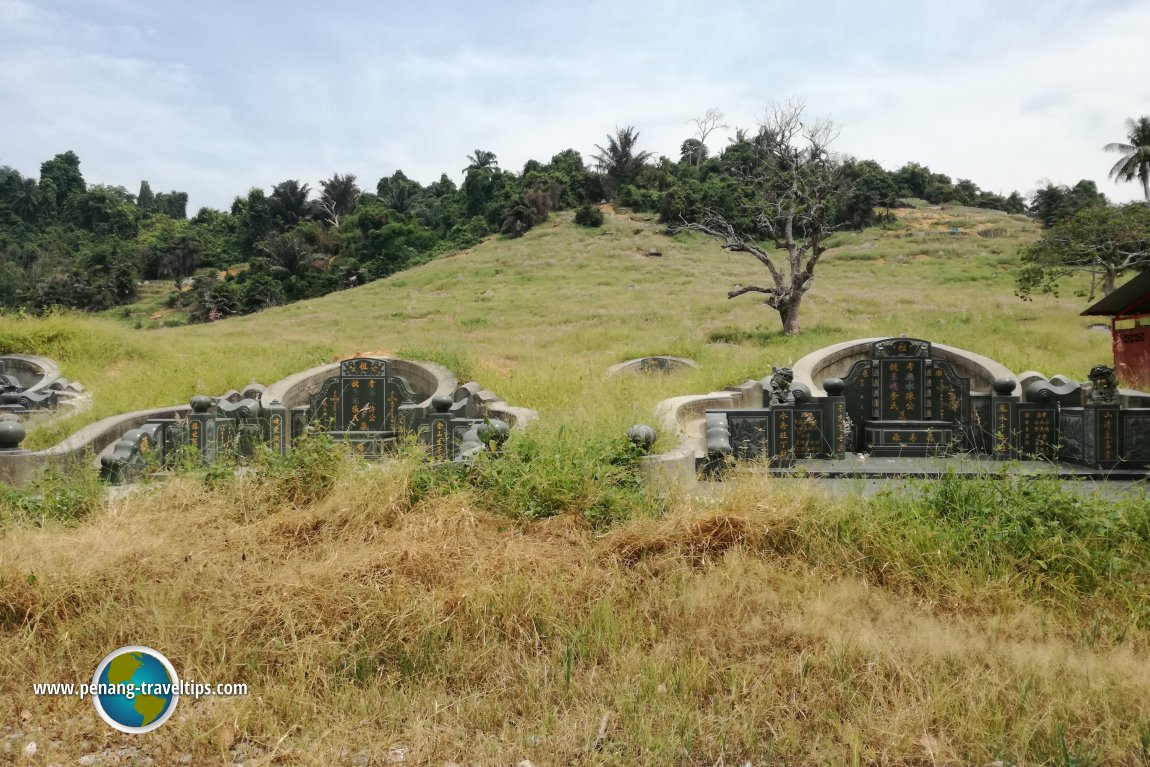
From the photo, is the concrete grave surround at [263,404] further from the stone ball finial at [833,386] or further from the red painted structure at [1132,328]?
the red painted structure at [1132,328]

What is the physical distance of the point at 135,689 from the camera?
127 inches

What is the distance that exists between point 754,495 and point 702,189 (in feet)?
157

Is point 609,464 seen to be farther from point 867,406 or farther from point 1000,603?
point 867,406

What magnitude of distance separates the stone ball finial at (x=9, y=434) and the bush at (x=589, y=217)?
150 ft

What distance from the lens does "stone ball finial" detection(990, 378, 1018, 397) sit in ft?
29.0

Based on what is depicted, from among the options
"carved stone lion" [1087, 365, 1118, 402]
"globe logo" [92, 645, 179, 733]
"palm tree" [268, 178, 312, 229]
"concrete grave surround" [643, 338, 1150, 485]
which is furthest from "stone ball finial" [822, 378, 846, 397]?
"palm tree" [268, 178, 312, 229]

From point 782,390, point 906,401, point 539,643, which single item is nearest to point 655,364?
point 906,401

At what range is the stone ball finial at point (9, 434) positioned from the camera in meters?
7.50

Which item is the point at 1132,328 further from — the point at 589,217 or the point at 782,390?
the point at 589,217

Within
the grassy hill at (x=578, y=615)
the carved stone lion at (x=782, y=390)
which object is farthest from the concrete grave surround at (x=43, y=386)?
the carved stone lion at (x=782, y=390)

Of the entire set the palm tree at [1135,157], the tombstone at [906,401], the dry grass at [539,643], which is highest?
the palm tree at [1135,157]

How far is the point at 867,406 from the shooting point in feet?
32.2

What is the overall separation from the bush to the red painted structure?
40.4 m

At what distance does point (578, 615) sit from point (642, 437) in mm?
2526
